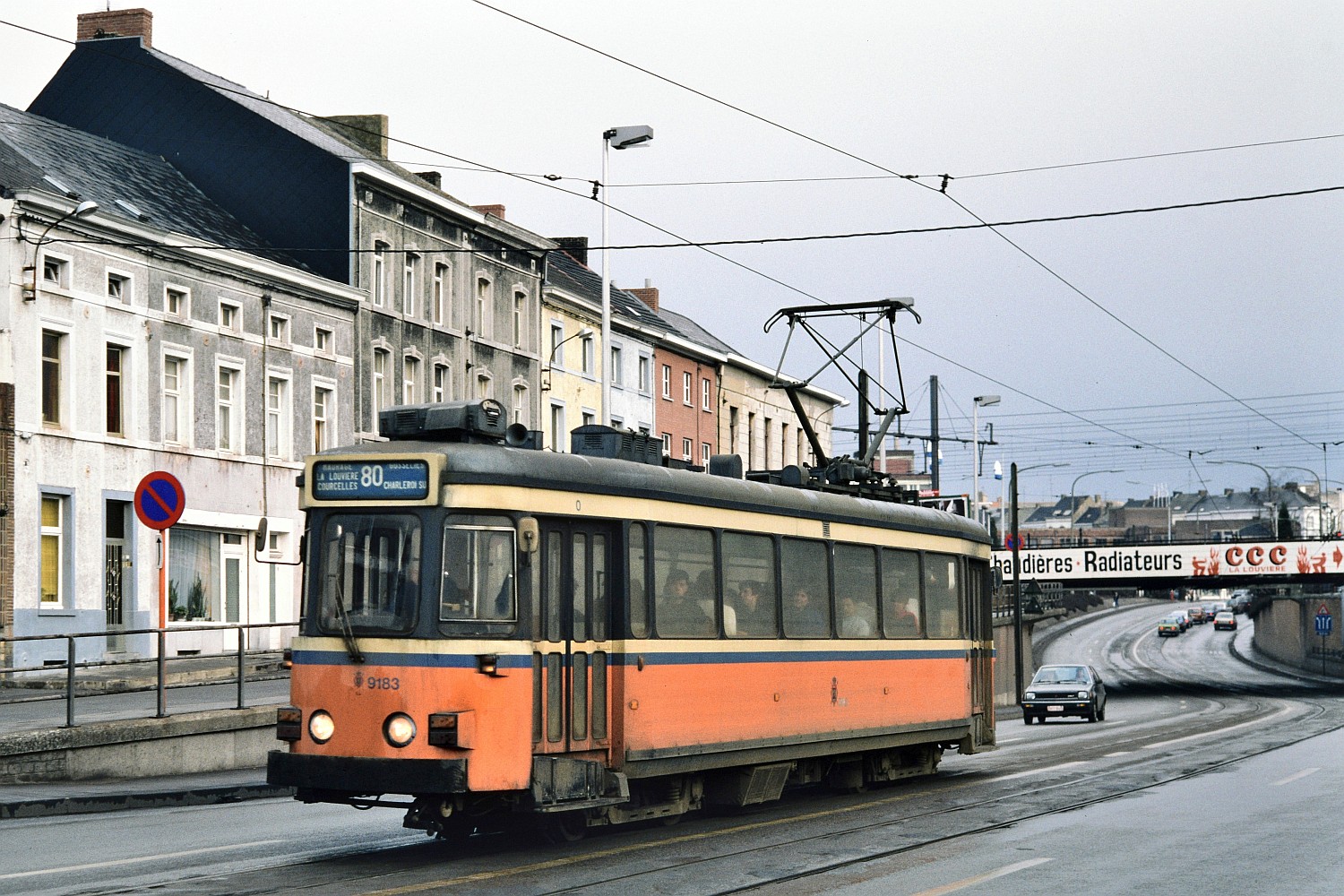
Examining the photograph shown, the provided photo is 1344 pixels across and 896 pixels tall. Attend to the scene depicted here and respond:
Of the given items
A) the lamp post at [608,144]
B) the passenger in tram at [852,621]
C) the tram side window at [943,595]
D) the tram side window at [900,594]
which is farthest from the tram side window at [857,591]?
the lamp post at [608,144]

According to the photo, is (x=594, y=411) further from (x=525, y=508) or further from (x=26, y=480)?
(x=525, y=508)

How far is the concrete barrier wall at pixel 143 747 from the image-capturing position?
18.1m

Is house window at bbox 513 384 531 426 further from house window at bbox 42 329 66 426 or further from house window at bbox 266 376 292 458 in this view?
house window at bbox 42 329 66 426

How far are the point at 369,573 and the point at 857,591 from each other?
20.1 feet

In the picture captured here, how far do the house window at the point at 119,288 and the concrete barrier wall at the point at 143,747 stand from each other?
51.7ft

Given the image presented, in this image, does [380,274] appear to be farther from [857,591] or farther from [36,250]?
[857,591]

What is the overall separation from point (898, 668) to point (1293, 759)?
8.68m

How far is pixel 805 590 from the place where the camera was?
16.2 metres

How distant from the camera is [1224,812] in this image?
16.0 meters

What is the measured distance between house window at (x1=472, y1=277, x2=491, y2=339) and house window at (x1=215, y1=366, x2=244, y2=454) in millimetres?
11096

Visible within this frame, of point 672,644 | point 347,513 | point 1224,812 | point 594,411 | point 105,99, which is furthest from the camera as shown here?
point 594,411

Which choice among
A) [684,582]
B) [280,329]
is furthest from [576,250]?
[684,582]

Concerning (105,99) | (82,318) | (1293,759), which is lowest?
(1293,759)

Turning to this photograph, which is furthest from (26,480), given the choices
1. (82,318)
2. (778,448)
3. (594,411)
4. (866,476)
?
(778,448)
